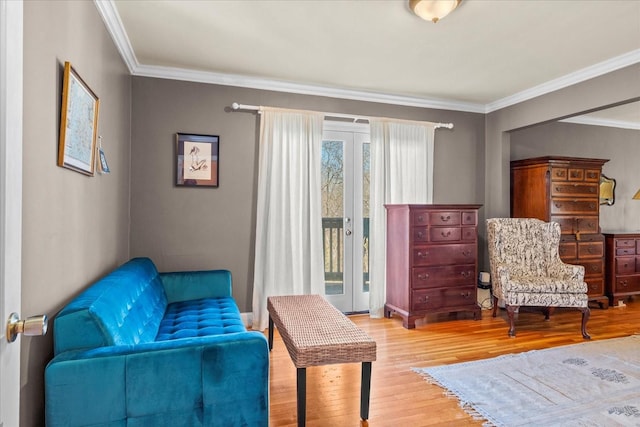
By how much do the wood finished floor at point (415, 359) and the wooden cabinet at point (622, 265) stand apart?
202mm

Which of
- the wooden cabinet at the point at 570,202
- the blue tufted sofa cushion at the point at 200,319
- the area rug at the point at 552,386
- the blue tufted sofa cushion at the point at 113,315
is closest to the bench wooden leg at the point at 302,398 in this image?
the blue tufted sofa cushion at the point at 200,319

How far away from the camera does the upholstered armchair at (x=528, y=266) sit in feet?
11.8

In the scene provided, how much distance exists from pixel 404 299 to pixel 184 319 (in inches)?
88.3

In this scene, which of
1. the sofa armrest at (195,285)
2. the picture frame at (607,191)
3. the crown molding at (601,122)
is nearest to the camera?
the sofa armrest at (195,285)

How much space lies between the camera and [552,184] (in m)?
4.36

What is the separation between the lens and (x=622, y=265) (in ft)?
15.7

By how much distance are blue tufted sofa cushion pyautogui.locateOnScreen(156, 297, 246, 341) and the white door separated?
1407 millimetres

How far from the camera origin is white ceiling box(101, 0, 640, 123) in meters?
2.48

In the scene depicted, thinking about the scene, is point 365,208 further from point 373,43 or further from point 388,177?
point 373,43

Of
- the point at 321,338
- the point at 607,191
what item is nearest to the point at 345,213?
the point at 321,338

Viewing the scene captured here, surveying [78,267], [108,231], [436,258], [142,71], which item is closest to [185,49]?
[142,71]

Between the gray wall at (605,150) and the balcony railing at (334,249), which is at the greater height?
the gray wall at (605,150)

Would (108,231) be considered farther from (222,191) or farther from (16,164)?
(16,164)

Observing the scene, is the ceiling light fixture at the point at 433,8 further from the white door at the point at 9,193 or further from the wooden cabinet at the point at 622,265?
the wooden cabinet at the point at 622,265
